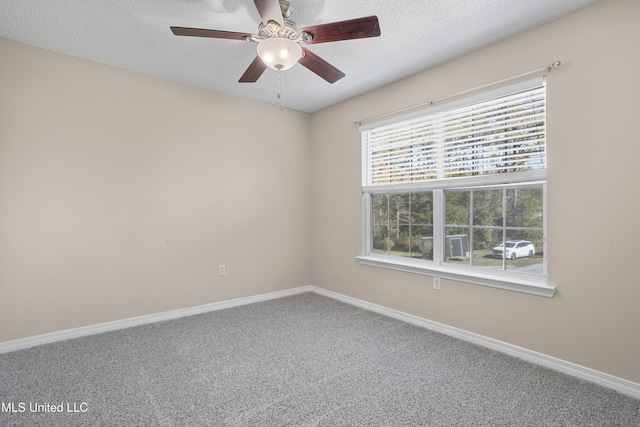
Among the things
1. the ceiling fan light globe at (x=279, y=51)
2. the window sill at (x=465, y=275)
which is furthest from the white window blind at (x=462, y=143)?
the ceiling fan light globe at (x=279, y=51)

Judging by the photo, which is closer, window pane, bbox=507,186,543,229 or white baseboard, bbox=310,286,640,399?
white baseboard, bbox=310,286,640,399

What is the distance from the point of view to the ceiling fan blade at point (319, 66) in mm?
2174

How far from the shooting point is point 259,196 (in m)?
4.04

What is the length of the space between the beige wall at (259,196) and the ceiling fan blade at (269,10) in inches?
70.7

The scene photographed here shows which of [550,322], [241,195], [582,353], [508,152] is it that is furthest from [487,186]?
[241,195]

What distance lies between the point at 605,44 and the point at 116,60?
12.6 ft

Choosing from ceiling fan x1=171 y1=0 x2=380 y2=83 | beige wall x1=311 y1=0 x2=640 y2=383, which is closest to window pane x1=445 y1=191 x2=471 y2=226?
beige wall x1=311 y1=0 x2=640 y2=383

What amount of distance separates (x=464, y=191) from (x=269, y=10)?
2.19 m

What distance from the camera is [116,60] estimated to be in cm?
291

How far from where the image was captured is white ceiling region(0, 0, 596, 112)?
7.00ft

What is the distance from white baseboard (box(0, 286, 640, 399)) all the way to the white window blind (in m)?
1.40

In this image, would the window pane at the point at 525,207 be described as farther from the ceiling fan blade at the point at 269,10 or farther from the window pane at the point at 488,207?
the ceiling fan blade at the point at 269,10

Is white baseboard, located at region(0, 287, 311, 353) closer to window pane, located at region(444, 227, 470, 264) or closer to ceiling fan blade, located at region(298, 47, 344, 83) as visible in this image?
window pane, located at region(444, 227, 470, 264)

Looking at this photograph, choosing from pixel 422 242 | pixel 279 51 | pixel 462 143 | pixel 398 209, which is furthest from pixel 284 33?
pixel 422 242
